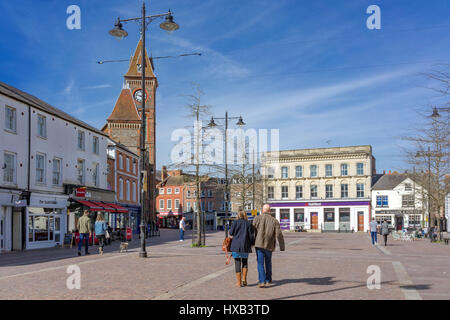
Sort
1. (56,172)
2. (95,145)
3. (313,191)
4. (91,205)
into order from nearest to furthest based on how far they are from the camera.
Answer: (56,172) < (91,205) < (95,145) < (313,191)

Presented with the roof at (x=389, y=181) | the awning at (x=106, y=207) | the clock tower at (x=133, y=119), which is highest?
the clock tower at (x=133, y=119)

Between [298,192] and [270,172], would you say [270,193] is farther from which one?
[298,192]

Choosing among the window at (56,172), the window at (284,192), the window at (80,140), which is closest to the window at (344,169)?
the window at (284,192)

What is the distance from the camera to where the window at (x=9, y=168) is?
2433 centimetres

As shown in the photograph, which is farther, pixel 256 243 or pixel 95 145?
pixel 95 145

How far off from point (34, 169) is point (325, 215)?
4626 centimetres

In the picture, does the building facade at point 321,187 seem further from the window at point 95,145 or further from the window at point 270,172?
the window at point 95,145

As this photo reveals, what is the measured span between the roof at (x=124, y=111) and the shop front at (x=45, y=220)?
124 ft

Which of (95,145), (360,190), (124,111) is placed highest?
(124,111)

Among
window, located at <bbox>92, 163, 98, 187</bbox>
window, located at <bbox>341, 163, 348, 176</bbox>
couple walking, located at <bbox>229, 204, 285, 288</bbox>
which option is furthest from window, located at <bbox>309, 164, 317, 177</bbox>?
couple walking, located at <bbox>229, 204, 285, 288</bbox>

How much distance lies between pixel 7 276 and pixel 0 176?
1242 cm

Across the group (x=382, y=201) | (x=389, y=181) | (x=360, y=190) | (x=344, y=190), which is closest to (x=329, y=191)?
(x=344, y=190)

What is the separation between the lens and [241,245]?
1041 centimetres
